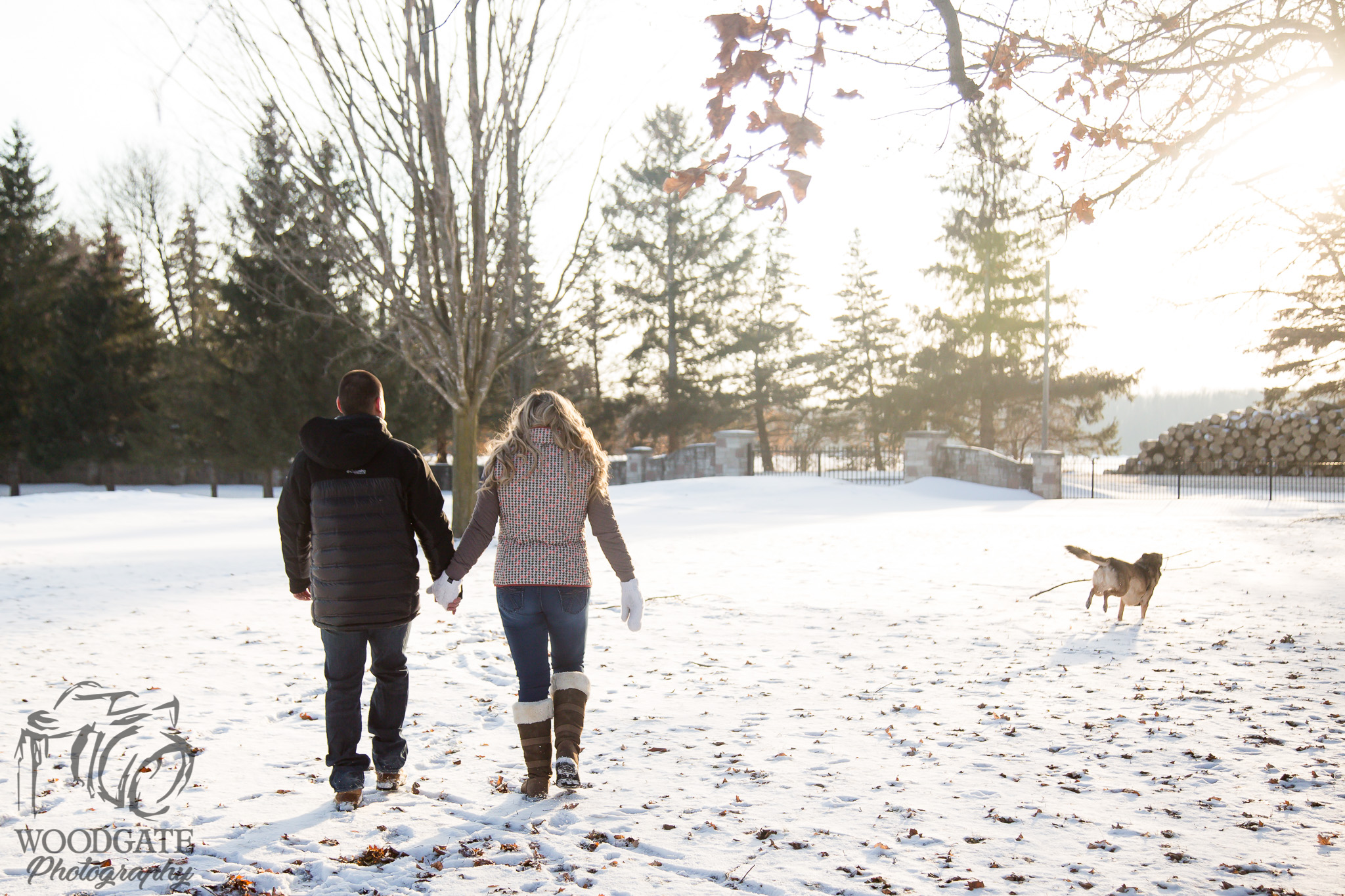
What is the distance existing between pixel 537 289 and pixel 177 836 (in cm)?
2827

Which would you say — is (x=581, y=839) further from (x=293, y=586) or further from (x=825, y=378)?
(x=825, y=378)

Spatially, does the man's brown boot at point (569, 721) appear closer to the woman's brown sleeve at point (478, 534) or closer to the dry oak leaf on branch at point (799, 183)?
the woman's brown sleeve at point (478, 534)

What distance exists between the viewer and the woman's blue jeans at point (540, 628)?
3.47 metres

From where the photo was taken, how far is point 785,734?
4391 millimetres

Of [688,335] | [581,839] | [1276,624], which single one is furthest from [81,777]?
[688,335]

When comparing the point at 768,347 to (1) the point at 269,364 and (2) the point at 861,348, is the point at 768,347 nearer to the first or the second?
(2) the point at 861,348

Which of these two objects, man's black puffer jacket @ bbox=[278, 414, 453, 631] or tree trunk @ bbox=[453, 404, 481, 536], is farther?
tree trunk @ bbox=[453, 404, 481, 536]

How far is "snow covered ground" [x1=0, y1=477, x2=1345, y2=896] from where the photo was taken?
2.93m

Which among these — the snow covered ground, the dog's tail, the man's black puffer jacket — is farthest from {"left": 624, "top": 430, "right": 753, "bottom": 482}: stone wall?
the man's black puffer jacket

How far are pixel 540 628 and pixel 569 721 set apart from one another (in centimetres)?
41

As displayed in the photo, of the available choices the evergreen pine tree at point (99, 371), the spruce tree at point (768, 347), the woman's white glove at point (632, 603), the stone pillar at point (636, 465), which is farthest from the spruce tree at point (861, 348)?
the woman's white glove at point (632, 603)

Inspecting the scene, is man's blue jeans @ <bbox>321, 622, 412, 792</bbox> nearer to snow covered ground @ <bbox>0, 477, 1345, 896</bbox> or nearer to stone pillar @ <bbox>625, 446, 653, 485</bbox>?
snow covered ground @ <bbox>0, 477, 1345, 896</bbox>

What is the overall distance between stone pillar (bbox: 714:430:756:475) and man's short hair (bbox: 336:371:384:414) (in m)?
22.0

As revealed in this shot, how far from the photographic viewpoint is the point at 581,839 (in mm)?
3129
